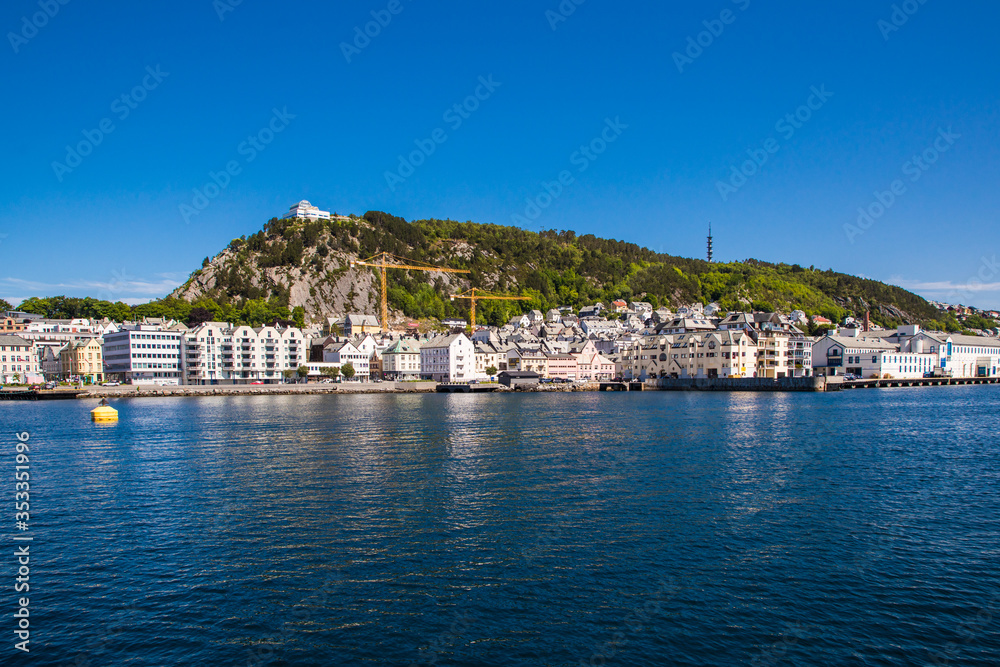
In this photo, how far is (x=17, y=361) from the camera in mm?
113375

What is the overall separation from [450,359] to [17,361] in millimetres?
76779

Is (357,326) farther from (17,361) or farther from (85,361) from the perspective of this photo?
(17,361)

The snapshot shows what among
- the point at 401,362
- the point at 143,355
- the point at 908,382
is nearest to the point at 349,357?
the point at 401,362

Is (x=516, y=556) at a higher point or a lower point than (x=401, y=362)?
lower

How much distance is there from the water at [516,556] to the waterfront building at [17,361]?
96076mm

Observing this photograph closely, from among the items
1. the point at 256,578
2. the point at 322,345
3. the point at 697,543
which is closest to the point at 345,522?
the point at 256,578

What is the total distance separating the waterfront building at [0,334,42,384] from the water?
96076 millimetres

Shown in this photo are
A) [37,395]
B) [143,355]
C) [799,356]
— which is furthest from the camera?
[799,356]

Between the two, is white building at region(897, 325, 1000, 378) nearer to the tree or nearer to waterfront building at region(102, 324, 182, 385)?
waterfront building at region(102, 324, 182, 385)

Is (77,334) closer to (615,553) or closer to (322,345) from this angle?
(322,345)

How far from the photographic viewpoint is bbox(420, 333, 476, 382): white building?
12362 cm

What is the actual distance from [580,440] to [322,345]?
4243 inches

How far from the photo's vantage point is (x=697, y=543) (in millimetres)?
18609

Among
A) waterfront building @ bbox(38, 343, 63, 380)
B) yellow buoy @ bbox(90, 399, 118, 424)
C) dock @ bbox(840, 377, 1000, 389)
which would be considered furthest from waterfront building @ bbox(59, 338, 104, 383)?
dock @ bbox(840, 377, 1000, 389)
